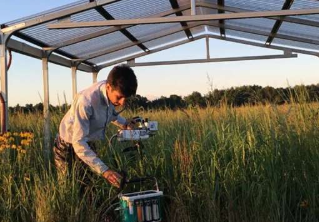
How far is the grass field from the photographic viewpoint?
4.06 meters

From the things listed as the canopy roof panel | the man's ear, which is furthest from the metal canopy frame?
the man's ear

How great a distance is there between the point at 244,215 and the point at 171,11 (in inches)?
208

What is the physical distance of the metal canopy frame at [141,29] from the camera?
18.9 ft

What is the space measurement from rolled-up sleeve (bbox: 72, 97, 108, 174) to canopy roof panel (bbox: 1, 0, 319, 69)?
7.18 feet

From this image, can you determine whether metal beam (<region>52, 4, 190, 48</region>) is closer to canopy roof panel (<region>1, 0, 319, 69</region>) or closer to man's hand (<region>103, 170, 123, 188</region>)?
canopy roof panel (<region>1, 0, 319, 69</region>)

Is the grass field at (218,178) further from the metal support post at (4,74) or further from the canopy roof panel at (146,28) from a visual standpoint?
the canopy roof panel at (146,28)

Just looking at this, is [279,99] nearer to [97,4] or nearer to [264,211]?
[264,211]

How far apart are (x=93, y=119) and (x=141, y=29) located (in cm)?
525

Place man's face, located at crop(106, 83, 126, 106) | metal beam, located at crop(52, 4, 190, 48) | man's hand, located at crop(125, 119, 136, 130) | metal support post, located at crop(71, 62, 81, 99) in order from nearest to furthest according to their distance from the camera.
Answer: man's face, located at crop(106, 83, 126, 106), man's hand, located at crop(125, 119, 136, 130), metal beam, located at crop(52, 4, 190, 48), metal support post, located at crop(71, 62, 81, 99)

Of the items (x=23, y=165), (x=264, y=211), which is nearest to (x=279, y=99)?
(x=264, y=211)

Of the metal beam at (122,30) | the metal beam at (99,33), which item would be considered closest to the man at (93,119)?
the metal beam at (122,30)

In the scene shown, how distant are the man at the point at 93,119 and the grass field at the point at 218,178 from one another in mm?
255

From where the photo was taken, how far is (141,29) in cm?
905

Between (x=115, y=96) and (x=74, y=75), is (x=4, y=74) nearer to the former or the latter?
(x=115, y=96)
